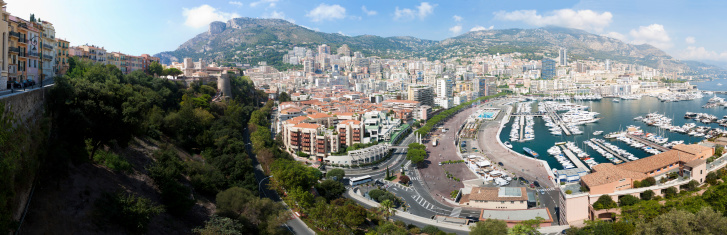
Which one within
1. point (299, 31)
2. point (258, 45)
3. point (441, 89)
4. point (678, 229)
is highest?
point (299, 31)

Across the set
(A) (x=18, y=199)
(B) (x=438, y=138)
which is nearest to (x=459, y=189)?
(B) (x=438, y=138)

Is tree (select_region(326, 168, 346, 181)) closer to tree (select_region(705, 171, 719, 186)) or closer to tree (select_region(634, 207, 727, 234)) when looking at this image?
tree (select_region(634, 207, 727, 234))

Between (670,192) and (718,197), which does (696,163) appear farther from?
(718,197)

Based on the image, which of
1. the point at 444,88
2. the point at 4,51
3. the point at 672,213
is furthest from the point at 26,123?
the point at 444,88

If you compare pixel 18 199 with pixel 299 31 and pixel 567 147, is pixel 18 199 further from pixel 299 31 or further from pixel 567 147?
pixel 299 31

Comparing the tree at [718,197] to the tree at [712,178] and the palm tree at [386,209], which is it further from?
the palm tree at [386,209]

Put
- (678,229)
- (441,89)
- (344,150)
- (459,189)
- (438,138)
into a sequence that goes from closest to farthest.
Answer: (678,229) < (459,189) < (344,150) < (438,138) < (441,89)

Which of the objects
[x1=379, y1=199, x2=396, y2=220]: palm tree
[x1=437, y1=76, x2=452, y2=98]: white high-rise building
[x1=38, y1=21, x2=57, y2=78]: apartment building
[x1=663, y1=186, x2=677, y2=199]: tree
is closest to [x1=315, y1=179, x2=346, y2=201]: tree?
[x1=379, y1=199, x2=396, y2=220]: palm tree
